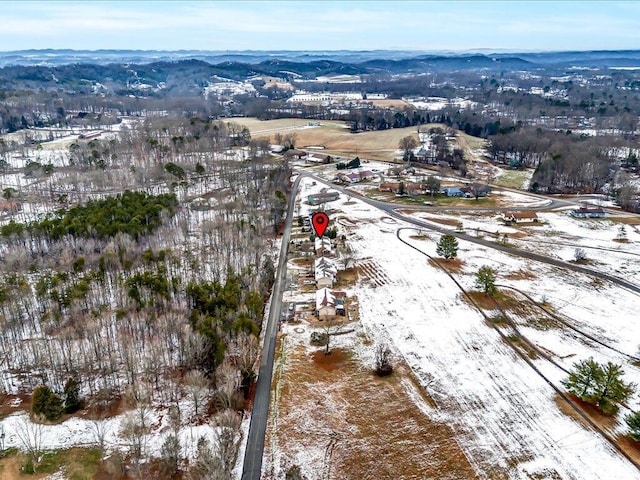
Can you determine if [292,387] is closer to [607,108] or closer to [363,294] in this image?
[363,294]

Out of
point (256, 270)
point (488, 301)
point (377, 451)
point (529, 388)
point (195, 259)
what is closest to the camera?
point (377, 451)

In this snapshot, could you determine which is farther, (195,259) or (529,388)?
(195,259)

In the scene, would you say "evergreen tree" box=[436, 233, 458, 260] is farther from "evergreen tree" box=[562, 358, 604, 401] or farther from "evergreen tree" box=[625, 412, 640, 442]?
"evergreen tree" box=[625, 412, 640, 442]

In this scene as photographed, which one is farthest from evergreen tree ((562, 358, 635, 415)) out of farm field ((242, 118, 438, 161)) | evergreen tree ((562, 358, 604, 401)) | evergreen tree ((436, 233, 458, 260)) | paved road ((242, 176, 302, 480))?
farm field ((242, 118, 438, 161))

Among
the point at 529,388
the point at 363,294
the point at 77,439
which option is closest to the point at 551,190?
the point at 363,294

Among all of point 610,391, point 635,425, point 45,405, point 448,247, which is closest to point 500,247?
point 448,247

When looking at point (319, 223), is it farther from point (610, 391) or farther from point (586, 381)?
point (610, 391)
